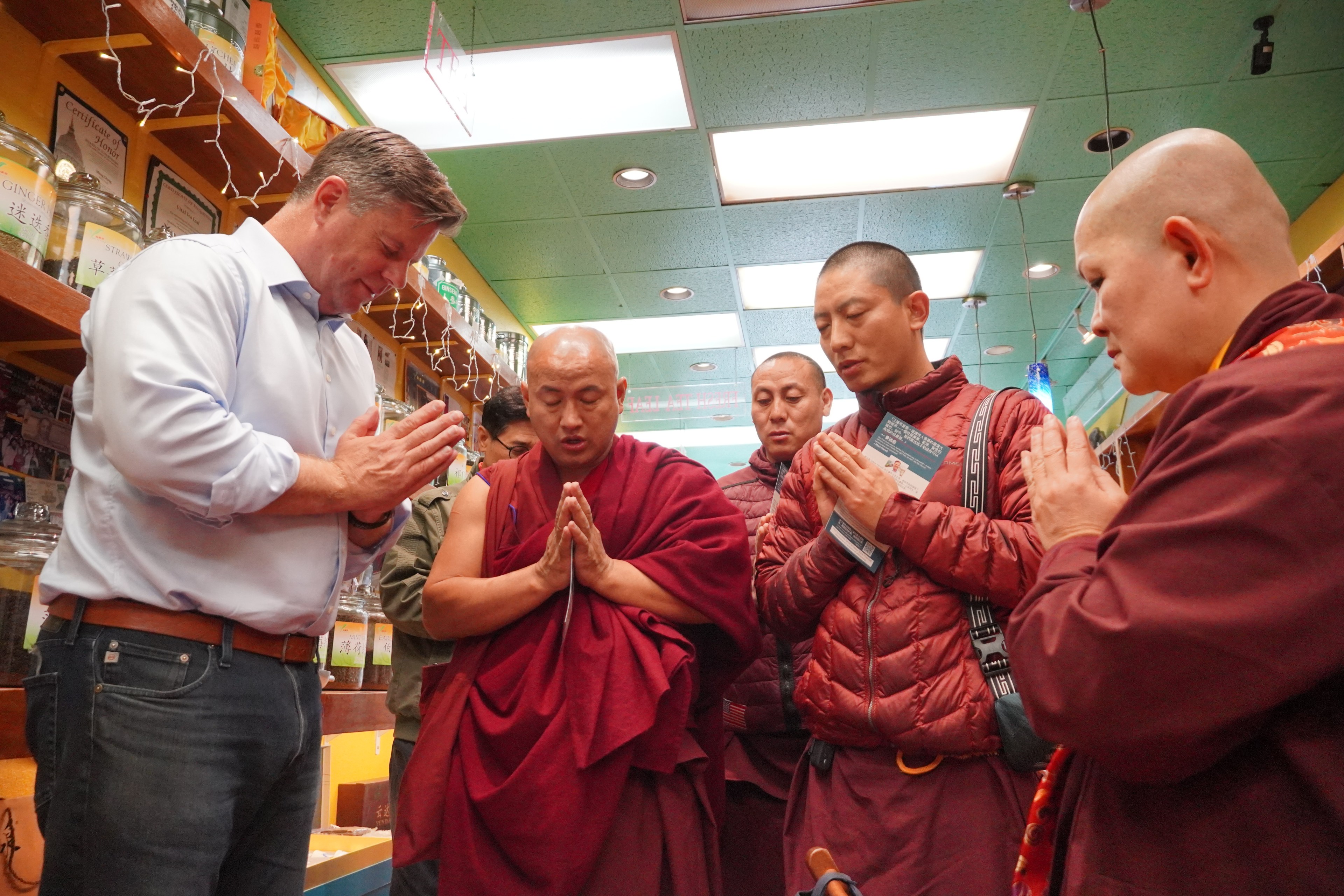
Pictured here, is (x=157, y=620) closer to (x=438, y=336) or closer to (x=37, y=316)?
(x=37, y=316)

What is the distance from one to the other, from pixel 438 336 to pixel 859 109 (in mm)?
2279

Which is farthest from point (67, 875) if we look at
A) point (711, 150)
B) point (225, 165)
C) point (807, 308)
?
point (807, 308)

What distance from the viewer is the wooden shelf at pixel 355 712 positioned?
9.11 ft

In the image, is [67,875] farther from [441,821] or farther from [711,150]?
[711,150]

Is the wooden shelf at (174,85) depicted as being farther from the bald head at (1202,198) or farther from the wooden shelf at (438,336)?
the bald head at (1202,198)

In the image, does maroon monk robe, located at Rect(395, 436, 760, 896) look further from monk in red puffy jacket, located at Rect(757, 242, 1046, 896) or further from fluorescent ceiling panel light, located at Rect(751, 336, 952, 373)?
fluorescent ceiling panel light, located at Rect(751, 336, 952, 373)

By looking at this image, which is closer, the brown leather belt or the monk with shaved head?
the monk with shaved head

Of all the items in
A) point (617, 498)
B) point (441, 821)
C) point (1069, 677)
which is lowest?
point (441, 821)

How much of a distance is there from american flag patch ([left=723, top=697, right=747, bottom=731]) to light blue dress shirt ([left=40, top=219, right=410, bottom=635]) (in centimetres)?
105

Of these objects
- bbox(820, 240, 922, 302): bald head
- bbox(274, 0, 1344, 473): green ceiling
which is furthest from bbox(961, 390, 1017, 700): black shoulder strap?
bbox(274, 0, 1344, 473): green ceiling

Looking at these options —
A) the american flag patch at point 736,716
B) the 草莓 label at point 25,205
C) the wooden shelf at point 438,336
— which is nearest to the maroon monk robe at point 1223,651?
the american flag patch at point 736,716

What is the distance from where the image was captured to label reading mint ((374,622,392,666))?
326 centimetres

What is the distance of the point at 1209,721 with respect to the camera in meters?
0.83

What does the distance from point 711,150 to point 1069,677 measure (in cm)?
417
